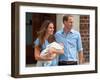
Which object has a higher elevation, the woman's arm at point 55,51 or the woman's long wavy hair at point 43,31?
the woman's long wavy hair at point 43,31

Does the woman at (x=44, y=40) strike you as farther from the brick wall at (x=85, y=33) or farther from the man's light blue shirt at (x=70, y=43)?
the brick wall at (x=85, y=33)

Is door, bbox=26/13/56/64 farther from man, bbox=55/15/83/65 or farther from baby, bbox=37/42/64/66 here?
man, bbox=55/15/83/65

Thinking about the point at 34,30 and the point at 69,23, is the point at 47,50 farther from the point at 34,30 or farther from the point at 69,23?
the point at 69,23

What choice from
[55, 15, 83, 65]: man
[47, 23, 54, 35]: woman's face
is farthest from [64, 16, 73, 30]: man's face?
[47, 23, 54, 35]: woman's face

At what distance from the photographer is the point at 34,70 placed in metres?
1.99

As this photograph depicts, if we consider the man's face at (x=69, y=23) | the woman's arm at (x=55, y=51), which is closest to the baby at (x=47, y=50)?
the woman's arm at (x=55, y=51)

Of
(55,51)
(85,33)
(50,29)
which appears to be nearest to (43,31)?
→ (50,29)

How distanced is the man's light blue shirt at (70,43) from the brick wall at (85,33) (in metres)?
0.04

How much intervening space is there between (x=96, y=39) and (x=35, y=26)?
60cm

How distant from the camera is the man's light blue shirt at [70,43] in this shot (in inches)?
82.6

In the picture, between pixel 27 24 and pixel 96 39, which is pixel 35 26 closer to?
pixel 27 24

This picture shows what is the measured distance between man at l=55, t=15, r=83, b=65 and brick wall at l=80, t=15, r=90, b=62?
43 millimetres

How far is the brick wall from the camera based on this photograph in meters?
2.18

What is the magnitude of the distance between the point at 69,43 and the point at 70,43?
0.04 feet
